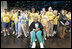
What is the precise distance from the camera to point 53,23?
8180mm

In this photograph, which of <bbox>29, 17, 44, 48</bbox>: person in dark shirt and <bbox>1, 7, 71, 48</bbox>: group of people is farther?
<bbox>1, 7, 71, 48</bbox>: group of people

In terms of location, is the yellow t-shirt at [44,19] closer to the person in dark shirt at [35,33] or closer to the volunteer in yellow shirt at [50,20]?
the volunteer in yellow shirt at [50,20]

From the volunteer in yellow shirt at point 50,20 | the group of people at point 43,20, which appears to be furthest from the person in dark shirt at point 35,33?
the volunteer in yellow shirt at point 50,20

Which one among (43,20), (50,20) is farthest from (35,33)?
(50,20)

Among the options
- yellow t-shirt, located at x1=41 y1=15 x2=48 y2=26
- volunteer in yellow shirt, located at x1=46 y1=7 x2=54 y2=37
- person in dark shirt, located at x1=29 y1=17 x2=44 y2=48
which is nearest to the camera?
person in dark shirt, located at x1=29 y1=17 x2=44 y2=48

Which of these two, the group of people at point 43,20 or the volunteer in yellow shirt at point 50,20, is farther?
the volunteer in yellow shirt at point 50,20

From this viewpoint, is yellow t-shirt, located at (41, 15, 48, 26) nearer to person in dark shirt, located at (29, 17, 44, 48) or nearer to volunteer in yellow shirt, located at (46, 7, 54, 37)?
volunteer in yellow shirt, located at (46, 7, 54, 37)

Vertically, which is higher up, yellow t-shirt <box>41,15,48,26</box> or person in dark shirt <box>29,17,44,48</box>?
yellow t-shirt <box>41,15,48,26</box>

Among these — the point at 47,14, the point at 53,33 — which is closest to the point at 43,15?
the point at 47,14

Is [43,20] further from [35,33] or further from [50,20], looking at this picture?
[35,33]

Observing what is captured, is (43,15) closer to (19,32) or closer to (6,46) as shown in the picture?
(19,32)

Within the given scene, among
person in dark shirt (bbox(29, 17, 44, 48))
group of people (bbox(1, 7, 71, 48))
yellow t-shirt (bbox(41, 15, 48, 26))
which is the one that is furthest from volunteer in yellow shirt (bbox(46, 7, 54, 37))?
person in dark shirt (bbox(29, 17, 44, 48))

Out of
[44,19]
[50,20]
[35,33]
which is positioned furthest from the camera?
[50,20]

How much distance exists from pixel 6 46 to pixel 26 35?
6.46 feet
